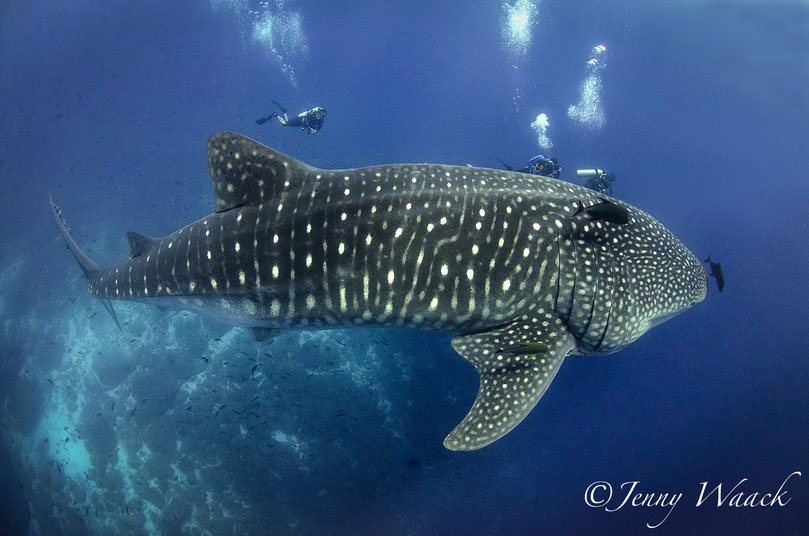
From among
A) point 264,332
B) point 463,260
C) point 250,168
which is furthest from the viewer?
point 264,332

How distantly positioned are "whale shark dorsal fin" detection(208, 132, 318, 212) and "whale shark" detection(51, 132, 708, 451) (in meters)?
0.01

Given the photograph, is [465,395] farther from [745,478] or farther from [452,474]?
[745,478]

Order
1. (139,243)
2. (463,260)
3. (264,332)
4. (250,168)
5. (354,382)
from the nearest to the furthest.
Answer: (463,260)
(250,168)
(264,332)
(139,243)
(354,382)

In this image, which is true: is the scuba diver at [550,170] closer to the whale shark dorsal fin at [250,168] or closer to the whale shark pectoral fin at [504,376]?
the whale shark pectoral fin at [504,376]

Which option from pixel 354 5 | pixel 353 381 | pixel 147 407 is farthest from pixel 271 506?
pixel 354 5

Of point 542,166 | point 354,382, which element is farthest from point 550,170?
point 354,382

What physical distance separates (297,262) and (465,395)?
8.12 metres

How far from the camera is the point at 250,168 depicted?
3.83 meters

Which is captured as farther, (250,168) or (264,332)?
(264,332)

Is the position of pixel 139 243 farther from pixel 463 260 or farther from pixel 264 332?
pixel 463 260

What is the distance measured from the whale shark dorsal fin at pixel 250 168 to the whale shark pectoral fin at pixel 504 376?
2.51 meters

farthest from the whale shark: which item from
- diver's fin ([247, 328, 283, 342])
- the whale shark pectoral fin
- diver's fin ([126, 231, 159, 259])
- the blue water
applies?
the blue water

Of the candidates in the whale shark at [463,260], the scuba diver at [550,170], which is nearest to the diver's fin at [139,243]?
the whale shark at [463,260]

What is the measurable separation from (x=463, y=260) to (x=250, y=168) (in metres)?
2.46
